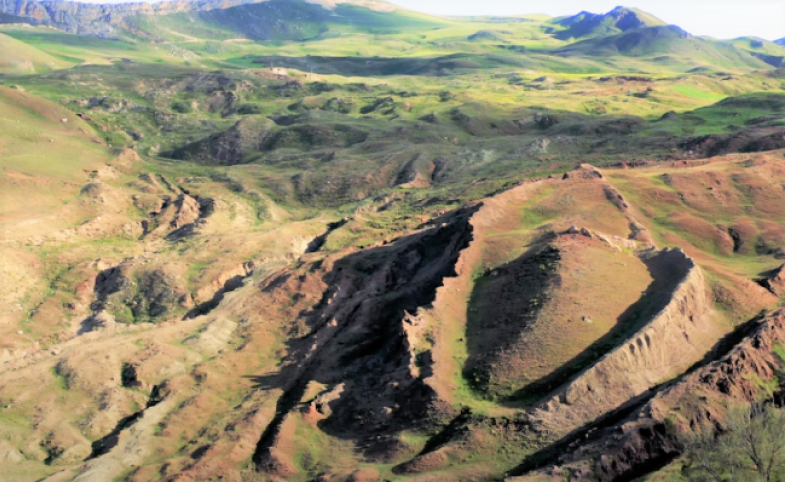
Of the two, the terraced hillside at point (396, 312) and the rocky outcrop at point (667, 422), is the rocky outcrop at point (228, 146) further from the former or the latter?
the rocky outcrop at point (667, 422)

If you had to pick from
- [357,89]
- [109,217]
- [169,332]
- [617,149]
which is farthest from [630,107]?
[169,332]

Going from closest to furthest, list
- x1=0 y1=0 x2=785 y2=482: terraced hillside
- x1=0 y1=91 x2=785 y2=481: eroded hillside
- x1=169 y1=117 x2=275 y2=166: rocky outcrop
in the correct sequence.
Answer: x1=0 y1=0 x2=785 y2=482: terraced hillside
x1=0 y1=91 x2=785 y2=481: eroded hillside
x1=169 y1=117 x2=275 y2=166: rocky outcrop

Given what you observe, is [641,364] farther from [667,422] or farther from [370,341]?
[370,341]

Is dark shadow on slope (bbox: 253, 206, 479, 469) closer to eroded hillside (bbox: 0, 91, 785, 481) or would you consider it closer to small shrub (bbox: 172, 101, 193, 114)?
eroded hillside (bbox: 0, 91, 785, 481)

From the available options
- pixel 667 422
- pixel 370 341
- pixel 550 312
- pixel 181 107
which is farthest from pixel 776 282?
pixel 181 107

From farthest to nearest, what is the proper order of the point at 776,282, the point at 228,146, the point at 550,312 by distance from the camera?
the point at 228,146 → the point at 776,282 → the point at 550,312

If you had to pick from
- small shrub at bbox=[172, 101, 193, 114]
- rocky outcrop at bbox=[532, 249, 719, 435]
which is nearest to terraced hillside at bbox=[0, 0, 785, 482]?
rocky outcrop at bbox=[532, 249, 719, 435]

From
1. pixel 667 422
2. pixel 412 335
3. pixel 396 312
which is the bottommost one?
pixel 396 312
